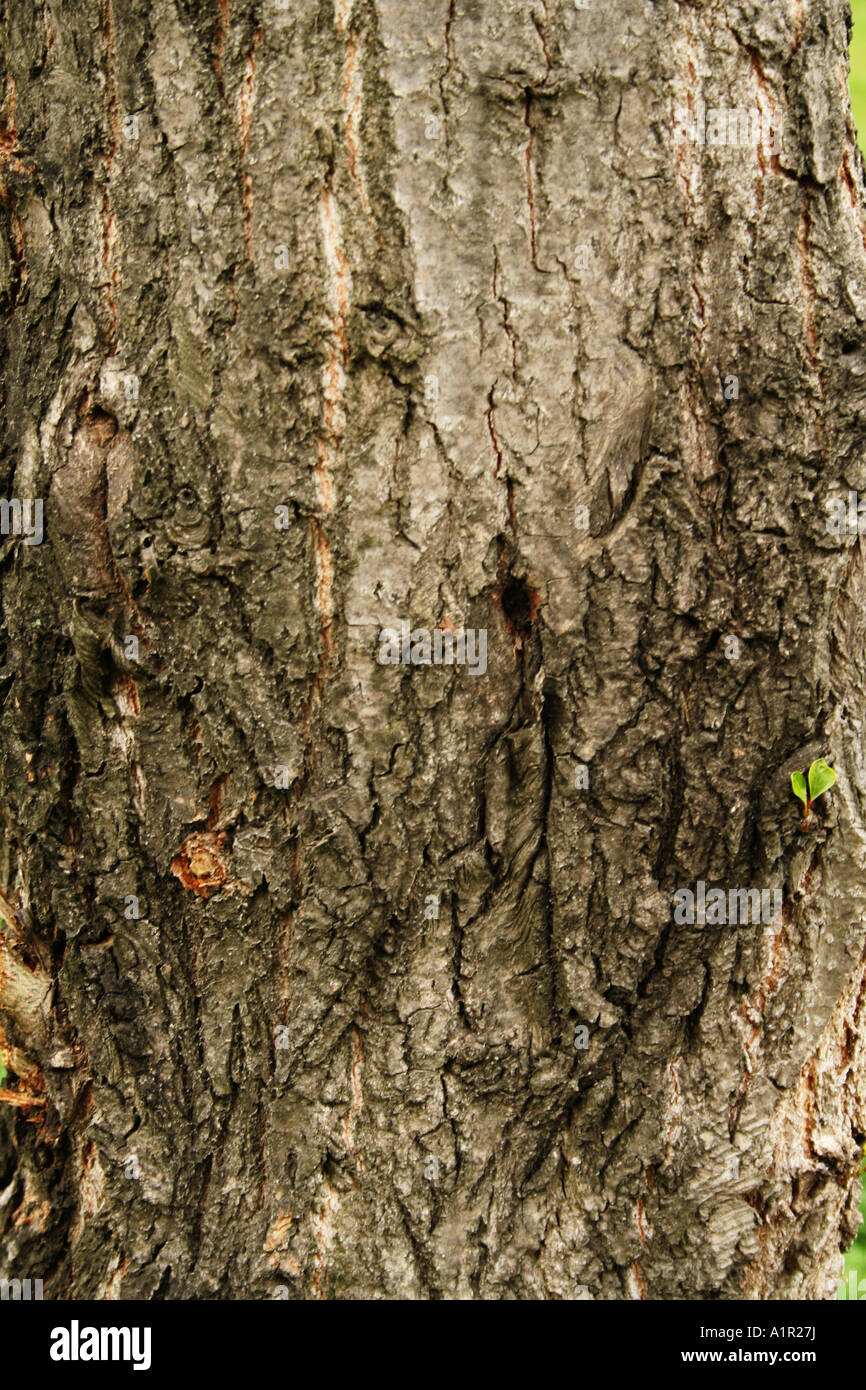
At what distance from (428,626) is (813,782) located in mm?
663

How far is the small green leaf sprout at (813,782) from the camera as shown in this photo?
62.1 inches

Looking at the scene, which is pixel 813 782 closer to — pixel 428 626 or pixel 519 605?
pixel 519 605

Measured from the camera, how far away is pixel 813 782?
5.18 feet

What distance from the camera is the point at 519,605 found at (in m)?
1.52

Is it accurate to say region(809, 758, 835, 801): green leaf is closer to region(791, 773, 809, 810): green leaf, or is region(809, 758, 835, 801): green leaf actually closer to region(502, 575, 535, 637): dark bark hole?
region(791, 773, 809, 810): green leaf

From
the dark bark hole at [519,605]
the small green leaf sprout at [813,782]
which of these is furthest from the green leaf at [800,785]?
the dark bark hole at [519,605]

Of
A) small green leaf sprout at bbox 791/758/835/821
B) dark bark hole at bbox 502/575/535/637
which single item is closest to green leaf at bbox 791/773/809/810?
small green leaf sprout at bbox 791/758/835/821

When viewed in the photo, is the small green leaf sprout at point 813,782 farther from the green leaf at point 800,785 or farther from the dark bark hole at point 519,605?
the dark bark hole at point 519,605

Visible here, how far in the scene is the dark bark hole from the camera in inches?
59.3

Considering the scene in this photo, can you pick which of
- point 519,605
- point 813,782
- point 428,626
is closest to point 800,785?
point 813,782

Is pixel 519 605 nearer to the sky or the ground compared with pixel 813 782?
nearer to the sky

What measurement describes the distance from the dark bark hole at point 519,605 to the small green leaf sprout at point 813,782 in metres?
0.49

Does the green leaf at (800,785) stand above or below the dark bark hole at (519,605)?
below

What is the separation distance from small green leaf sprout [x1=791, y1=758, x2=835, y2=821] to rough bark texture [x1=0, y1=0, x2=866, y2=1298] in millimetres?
34
